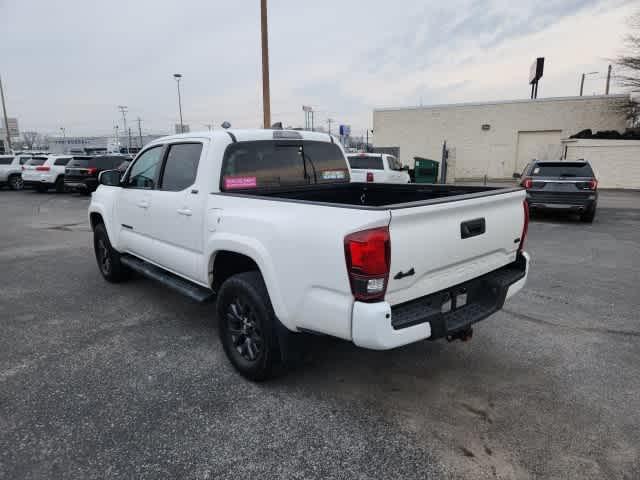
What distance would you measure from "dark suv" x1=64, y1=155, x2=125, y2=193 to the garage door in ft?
71.3

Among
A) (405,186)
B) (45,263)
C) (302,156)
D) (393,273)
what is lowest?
(45,263)

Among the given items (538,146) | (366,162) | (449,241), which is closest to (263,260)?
(449,241)

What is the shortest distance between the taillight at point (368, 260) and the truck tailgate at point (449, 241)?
6 cm

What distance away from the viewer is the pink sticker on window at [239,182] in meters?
3.63

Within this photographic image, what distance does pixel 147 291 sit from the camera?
18.2ft

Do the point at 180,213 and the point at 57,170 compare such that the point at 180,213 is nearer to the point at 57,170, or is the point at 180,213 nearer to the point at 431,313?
the point at 431,313

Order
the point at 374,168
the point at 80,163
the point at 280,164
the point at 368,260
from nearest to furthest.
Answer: the point at 368,260 → the point at 280,164 → the point at 374,168 → the point at 80,163

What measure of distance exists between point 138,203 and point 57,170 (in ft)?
59.0

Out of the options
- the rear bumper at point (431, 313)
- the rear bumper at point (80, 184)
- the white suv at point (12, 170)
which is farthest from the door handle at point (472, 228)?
the white suv at point (12, 170)

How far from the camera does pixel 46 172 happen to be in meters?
19.4

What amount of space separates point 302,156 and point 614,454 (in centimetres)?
325

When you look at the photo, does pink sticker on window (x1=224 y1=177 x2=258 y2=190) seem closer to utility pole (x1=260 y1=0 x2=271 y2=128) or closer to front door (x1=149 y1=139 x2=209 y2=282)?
front door (x1=149 y1=139 x2=209 y2=282)

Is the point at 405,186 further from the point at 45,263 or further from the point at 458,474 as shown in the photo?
the point at 45,263

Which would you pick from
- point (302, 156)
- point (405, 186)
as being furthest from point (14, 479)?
point (405, 186)
